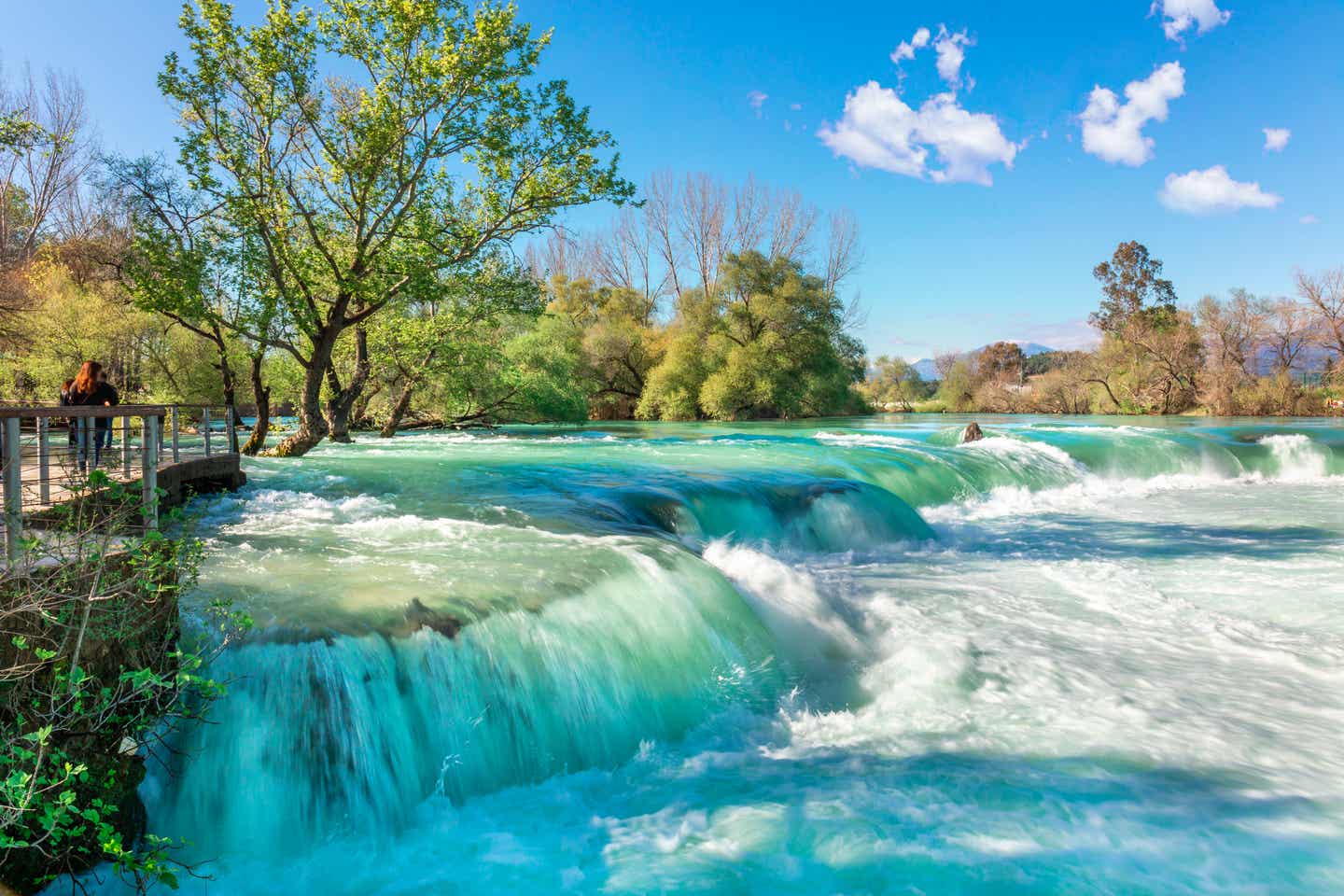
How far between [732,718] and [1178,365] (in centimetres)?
4994

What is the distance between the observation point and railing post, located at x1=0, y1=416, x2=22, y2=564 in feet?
10.7

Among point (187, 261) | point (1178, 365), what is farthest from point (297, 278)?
point (1178, 365)

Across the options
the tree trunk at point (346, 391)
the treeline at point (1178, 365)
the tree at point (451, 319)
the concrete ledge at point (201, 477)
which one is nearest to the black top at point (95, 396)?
the concrete ledge at point (201, 477)

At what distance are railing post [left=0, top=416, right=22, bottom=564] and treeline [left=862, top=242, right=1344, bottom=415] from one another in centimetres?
4933

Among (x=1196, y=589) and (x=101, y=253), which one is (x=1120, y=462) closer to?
(x=1196, y=589)

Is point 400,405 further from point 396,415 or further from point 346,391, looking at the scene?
point 346,391

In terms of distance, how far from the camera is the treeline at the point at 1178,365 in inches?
1544

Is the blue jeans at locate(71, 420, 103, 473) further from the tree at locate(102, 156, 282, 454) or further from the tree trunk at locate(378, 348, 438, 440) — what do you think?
the tree trunk at locate(378, 348, 438, 440)

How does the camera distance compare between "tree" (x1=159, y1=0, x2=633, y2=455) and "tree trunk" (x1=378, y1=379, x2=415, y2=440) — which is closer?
"tree" (x1=159, y1=0, x2=633, y2=455)

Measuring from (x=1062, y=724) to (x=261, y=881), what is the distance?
4.72 m

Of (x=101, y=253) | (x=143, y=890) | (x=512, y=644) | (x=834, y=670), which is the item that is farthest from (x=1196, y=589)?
(x=101, y=253)

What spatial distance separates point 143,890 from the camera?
313 cm

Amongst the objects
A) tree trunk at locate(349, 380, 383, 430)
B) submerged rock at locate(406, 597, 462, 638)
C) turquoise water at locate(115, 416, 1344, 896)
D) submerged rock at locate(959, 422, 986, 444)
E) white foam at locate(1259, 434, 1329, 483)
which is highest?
tree trunk at locate(349, 380, 383, 430)

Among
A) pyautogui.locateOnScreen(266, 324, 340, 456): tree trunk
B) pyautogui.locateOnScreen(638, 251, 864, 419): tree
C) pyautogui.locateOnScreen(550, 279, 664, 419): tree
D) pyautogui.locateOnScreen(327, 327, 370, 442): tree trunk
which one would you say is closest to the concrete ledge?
pyautogui.locateOnScreen(266, 324, 340, 456): tree trunk
